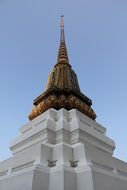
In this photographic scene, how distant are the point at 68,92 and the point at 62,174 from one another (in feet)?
13.4

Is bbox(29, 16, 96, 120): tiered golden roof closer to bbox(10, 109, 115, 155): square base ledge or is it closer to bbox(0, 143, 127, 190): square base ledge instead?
bbox(10, 109, 115, 155): square base ledge

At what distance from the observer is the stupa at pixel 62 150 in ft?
13.3

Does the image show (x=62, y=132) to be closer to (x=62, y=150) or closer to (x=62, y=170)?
(x=62, y=150)

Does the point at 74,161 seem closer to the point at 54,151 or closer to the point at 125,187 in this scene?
the point at 54,151

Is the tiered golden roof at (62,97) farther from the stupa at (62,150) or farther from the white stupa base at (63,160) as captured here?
the white stupa base at (63,160)

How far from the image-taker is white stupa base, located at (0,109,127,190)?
4.02 m

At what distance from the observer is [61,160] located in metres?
4.78

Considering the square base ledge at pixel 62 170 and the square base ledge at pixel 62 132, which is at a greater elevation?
the square base ledge at pixel 62 132

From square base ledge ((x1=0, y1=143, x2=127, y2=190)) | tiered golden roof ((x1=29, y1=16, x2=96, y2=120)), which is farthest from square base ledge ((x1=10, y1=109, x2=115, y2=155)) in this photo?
square base ledge ((x1=0, y1=143, x2=127, y2=190))

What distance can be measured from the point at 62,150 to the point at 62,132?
943mm

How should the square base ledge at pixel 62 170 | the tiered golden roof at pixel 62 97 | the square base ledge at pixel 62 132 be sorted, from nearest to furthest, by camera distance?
the square base ledge at pixel 62 170 → the square base ledge at pixel 62 132 → the tiered golden roof at pixel 62 97

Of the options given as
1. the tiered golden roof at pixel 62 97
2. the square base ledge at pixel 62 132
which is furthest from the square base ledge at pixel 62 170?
the tiered golden roof at pixel 62 97

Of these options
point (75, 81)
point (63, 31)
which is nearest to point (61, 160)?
point (75, 81)

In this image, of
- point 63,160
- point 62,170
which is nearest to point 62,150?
point 63,160
